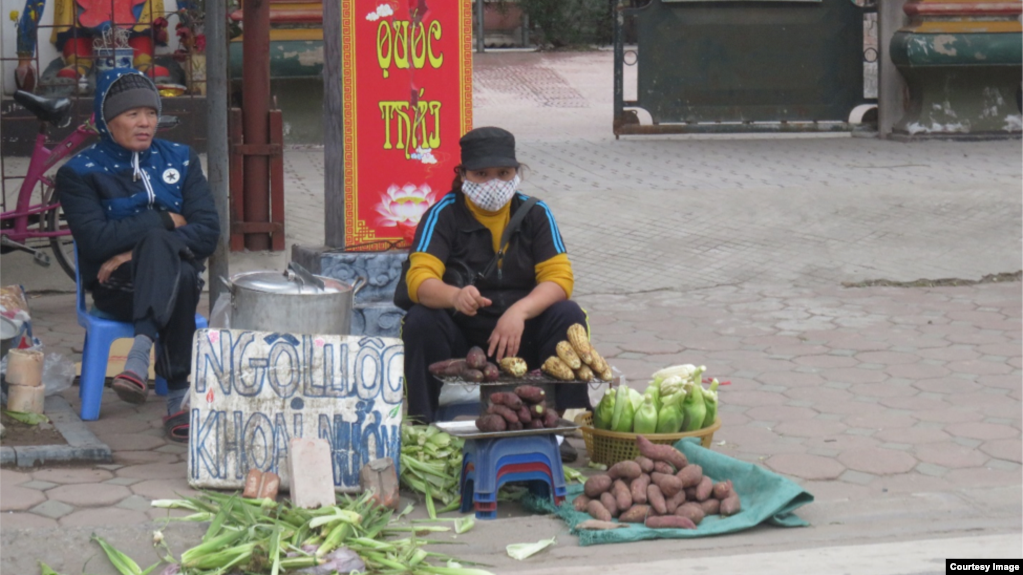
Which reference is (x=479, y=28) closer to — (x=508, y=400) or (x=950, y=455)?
(x=950, y=455)

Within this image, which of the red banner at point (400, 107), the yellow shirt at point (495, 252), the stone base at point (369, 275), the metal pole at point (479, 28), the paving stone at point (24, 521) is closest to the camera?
the paving stone at point (24, 521)

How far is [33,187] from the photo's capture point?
706cm

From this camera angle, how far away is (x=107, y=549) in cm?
363

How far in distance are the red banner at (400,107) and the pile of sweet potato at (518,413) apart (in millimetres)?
1912

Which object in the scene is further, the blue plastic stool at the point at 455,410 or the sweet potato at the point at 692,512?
the blue plastic stool at the point at 455,410

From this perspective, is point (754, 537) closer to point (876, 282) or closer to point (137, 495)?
point (137, 495)

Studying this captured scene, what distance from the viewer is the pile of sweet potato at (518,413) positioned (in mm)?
4051

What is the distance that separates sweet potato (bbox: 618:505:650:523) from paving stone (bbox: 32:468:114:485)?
175 cm

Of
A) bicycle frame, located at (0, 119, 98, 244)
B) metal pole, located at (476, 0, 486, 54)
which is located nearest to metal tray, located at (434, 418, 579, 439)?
bicycle frame, located at (0, 119, 98, 244)

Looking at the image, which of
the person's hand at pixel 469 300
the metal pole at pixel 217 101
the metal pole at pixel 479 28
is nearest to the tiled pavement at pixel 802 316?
the person's hand at pixel 469 300

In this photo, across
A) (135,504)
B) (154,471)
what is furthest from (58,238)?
(135,504)

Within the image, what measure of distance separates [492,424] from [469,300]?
0.62m

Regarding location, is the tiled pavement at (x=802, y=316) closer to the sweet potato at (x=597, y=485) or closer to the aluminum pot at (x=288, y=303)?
the sweet potato at (x=597, y=485)

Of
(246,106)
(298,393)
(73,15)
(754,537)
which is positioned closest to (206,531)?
(298,393)
